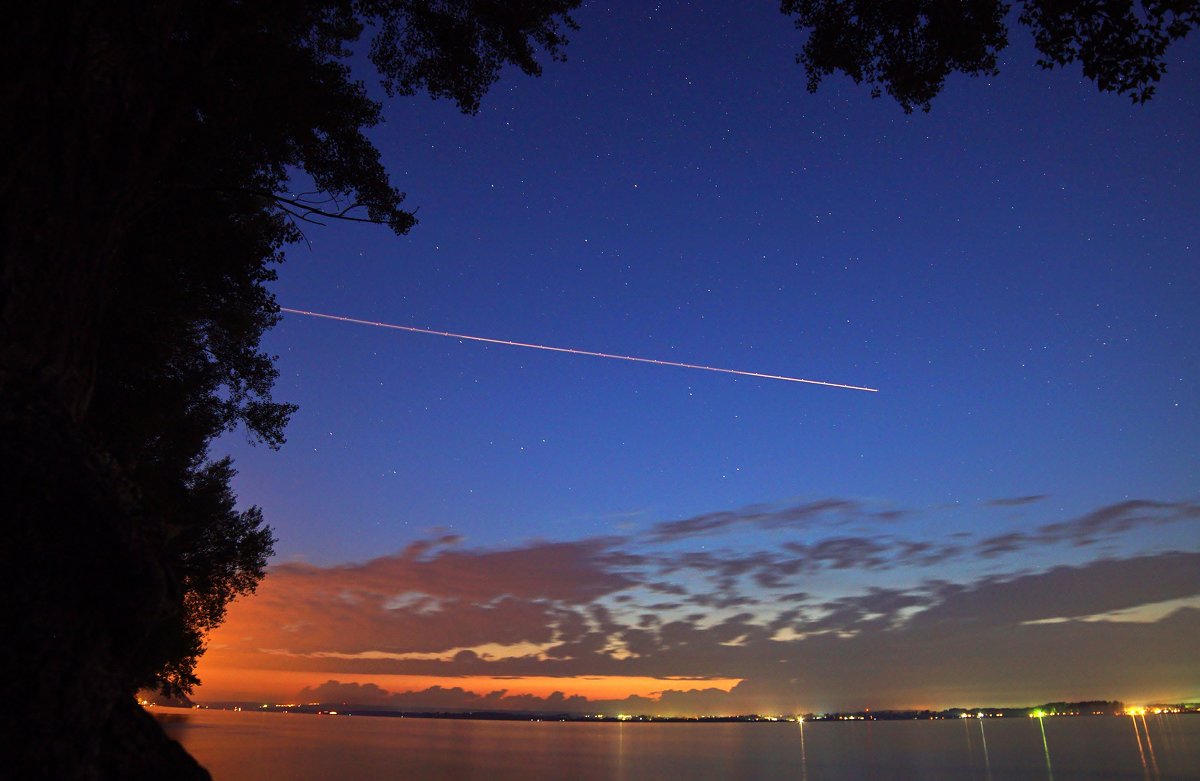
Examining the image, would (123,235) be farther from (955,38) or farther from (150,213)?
(955,38)

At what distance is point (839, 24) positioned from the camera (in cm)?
1079

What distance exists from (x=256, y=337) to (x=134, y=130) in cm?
1024

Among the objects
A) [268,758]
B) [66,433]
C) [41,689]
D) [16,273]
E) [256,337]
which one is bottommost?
[268,758]

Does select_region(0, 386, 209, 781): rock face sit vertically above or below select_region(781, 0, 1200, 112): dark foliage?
below

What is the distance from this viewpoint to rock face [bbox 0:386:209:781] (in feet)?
14.8

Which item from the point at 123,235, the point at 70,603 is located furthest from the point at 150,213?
the point at 70,603

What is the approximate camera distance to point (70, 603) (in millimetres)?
→ 4902

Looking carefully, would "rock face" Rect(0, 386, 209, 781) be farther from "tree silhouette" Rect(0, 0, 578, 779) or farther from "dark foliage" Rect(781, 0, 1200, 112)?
"dark foliage" Rect(781, 0, 1200, 112)

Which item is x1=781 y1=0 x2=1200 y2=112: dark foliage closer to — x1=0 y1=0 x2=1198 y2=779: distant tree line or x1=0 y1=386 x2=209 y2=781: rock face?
x1=0 y1=0 x2=1198 y2=779: distant tree line

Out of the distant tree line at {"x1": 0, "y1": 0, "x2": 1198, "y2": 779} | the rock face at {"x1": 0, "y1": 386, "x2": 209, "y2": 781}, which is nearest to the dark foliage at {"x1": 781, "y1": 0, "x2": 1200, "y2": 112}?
the distant tree line at {"x1": 0, "y1": 0, "x2": 1198, "y2": 779}

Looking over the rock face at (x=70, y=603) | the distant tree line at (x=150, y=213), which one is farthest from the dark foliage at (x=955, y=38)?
the rock face at (x=70, y=603)

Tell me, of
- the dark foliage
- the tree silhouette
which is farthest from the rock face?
the dark foliage

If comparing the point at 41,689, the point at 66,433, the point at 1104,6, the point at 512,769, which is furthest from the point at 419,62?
the point at 512,769

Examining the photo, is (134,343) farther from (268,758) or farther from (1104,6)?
(268,758)
